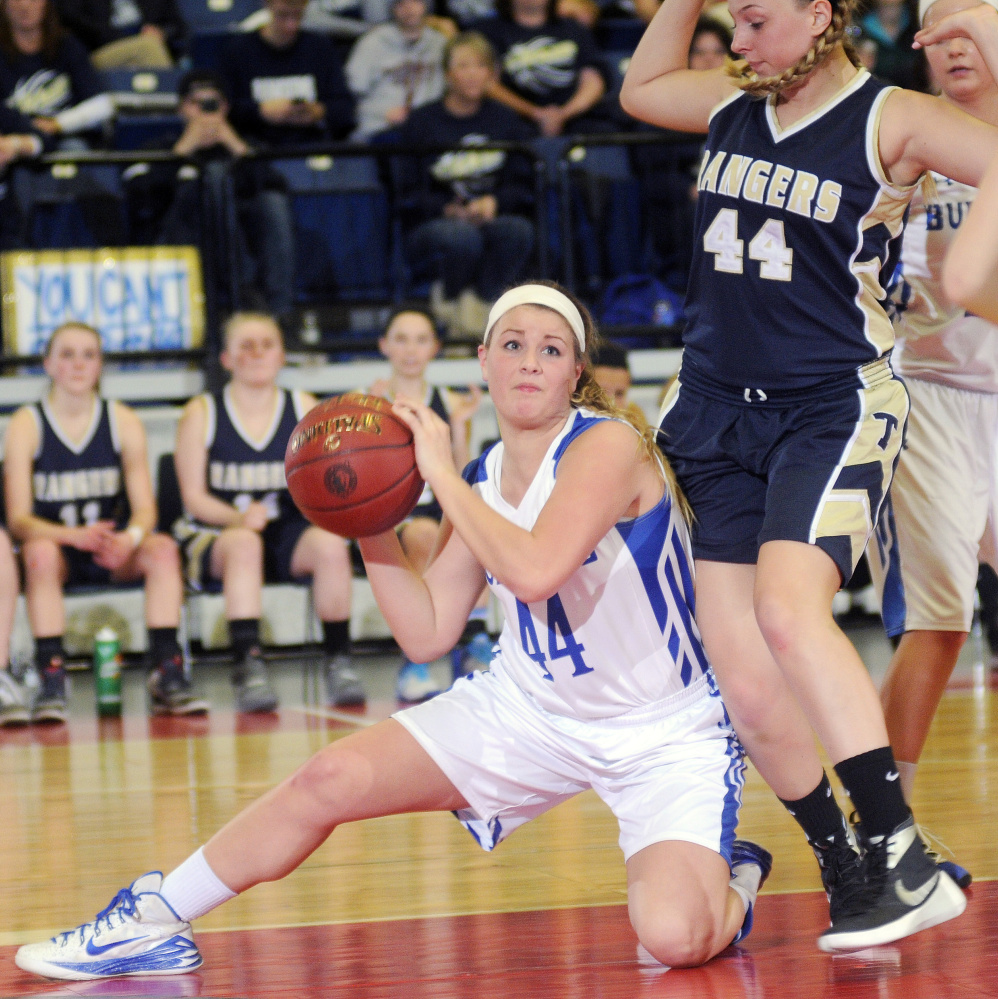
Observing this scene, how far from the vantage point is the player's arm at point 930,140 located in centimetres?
261

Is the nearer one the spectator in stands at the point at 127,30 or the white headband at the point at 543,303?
the white headband at the point at 543,303

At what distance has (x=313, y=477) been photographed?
9.24 feet

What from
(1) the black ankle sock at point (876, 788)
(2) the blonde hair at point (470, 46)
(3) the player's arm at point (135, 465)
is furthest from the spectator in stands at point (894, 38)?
(1) the black ankle sock at point (876, 788)

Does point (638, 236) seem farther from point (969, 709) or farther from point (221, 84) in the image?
point (969, 709)

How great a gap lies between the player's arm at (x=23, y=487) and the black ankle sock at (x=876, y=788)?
13.9ft

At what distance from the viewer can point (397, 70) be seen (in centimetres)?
815

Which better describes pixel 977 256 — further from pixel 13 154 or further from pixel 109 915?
pixel 13 154

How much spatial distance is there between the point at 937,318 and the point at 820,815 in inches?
53.8

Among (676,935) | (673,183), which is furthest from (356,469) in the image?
(673,183)

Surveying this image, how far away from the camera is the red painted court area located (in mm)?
2453

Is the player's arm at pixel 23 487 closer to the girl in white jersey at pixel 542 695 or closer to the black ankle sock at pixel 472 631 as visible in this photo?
the black ankle sock at pixel 472 631

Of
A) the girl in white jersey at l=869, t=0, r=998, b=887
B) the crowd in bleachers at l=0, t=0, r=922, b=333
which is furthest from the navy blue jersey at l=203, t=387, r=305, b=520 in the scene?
the girl in white jersey at l=869, t=0, r=998, b=887

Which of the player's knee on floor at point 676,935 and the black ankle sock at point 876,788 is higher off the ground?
the black ankle sock at point 876,788

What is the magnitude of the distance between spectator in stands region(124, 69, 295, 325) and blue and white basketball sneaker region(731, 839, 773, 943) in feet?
16.3
